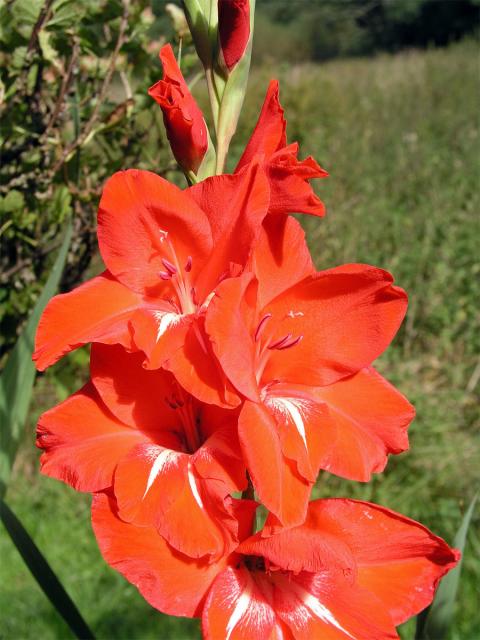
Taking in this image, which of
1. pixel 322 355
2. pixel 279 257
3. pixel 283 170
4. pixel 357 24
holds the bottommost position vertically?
pixel 357 24

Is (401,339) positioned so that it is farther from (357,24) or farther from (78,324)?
(357,24)

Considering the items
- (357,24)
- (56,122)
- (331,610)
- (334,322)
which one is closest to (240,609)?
(331,610)

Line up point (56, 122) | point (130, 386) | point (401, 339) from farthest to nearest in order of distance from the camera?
point (401, 339), point (56, 122), point (130, 386)

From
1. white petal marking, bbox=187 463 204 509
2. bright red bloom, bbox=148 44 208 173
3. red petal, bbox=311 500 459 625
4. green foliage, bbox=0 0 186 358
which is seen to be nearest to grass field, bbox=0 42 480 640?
green foliage, bbox=0 0 186 358

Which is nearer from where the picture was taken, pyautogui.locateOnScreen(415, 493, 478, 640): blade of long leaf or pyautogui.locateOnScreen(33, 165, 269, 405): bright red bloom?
pyautogui.locateOnScreen(33, 165, 269, 405): bright red bloom

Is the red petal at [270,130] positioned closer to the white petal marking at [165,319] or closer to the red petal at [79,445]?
the white petal marking at [165,319]

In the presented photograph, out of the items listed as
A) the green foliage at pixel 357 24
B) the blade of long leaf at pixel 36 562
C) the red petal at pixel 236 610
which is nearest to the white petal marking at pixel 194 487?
the red petal at pixel 236 610

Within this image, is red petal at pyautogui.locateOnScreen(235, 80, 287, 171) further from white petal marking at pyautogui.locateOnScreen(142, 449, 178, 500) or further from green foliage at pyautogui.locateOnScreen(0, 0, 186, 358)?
green foliage at pyautogui.locateOnScreen(0, 0, 186, 358)
